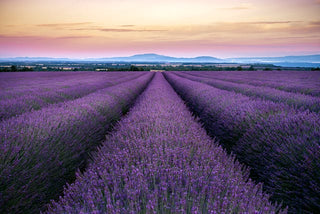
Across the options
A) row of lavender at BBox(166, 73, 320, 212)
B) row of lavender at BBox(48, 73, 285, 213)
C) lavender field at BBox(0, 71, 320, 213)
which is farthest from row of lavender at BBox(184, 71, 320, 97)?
row of lavender at BBox(48, 73, 285, 213)

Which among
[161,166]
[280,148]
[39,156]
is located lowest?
[39,156]

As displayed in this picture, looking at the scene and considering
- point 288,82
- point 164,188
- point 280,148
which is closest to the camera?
point 164,188

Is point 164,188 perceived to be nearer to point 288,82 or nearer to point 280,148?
point 280,148

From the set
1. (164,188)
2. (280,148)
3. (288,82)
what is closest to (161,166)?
(164,188)

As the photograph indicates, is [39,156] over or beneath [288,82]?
beneath

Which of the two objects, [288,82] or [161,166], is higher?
[161,166]

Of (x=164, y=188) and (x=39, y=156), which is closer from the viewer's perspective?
(x=164, y=188)

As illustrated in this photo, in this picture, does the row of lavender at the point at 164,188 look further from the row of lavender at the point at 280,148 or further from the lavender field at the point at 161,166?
the row of lavender at the point at 280,148

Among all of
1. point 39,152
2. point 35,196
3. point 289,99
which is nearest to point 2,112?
point 39,152

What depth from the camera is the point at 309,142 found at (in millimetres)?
2438

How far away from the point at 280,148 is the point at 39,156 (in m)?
2.76

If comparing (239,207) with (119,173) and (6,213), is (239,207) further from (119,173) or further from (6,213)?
(6,213)

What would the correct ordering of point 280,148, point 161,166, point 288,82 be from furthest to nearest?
point 288,82 → point 280,148 → point 161,166

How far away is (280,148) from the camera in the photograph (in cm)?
263
